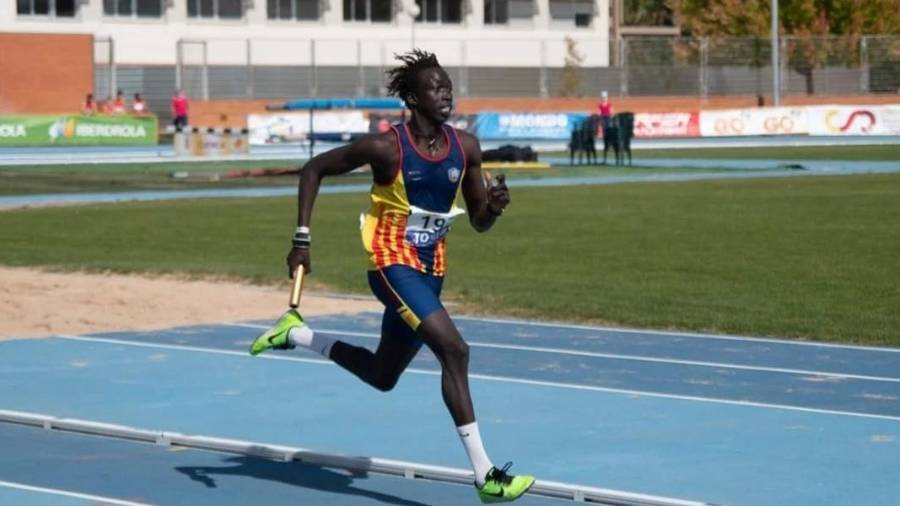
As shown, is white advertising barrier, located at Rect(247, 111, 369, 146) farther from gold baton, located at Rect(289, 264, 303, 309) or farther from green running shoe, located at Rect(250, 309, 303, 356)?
gold baton, located at Rect(289, 264, 303, 309)

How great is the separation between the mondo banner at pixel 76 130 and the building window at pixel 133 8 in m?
16.6

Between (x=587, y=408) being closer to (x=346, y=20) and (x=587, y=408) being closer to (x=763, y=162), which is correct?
(x=763, y=162)

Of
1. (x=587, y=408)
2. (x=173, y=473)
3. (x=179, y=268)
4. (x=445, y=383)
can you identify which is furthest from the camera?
(x=179, y=268)

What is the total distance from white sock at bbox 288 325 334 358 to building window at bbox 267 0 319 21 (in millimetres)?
70243

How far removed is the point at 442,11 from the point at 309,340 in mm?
74990

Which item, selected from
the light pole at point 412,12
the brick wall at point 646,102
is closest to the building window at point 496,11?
the light pole at point 412,12

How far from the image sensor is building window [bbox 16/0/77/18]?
70812 millimetres

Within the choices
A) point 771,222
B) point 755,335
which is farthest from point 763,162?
point 755,335

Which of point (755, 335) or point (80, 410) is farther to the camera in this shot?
point (755, 335)

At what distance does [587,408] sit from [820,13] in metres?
75.8

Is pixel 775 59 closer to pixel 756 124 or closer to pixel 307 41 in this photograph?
pixel 756 124

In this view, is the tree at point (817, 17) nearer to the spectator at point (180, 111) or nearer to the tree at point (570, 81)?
the tree at point (570, 81)

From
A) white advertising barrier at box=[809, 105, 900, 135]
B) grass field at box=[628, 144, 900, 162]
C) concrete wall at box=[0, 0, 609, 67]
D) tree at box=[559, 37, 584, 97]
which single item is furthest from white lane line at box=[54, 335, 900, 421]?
tree at box=[559, 37, 584, 97]

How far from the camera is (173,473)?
9.03m
